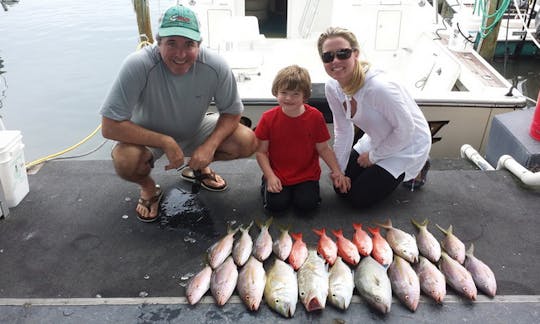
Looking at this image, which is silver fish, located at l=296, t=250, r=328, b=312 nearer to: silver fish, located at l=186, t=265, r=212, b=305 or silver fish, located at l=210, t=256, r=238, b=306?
silver fish, located at l=210, t=256, r=238, b=306

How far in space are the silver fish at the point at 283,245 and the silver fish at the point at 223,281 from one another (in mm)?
266

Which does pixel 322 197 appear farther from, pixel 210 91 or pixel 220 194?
pixel 210 91

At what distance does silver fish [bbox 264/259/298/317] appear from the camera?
205 centimetres

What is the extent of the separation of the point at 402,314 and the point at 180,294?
43.3 inches

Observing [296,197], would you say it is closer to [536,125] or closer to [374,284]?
[374,284]

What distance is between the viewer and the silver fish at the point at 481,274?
2.17 meters

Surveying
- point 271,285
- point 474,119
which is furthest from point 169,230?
point 474,119

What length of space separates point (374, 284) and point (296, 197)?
34.1 inches

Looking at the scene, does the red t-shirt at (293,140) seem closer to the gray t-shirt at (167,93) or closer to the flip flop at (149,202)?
the gray t-shirt at (167,93)

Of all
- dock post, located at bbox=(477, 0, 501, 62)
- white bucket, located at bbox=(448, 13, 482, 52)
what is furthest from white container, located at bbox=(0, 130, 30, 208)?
dock post, located at bbox=(477, 0, 501, 62)

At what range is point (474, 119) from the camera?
4.45 m

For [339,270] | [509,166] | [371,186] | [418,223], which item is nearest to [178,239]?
[339,270]

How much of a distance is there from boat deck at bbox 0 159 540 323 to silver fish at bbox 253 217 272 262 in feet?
0.37

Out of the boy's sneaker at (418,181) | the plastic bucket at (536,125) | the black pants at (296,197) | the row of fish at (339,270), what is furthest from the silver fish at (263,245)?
the plastic bucket at (536,125)
